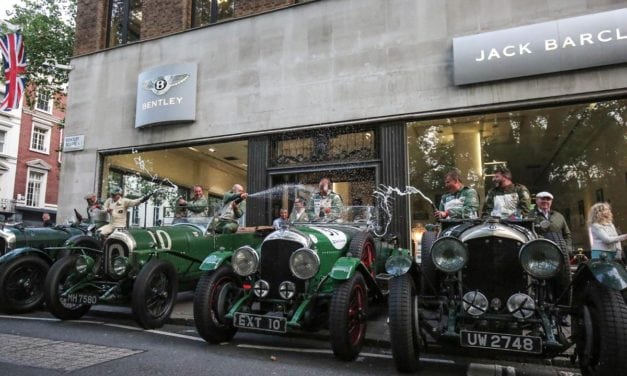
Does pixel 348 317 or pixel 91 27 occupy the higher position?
pixel 91 27

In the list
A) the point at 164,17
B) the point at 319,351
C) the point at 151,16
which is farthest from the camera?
the point at 151,16

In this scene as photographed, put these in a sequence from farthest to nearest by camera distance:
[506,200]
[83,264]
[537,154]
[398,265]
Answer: [537,154] → [83,264] → [506,200] → [398,265]

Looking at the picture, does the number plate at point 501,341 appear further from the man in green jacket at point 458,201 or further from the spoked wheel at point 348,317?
the man in green jacket at point 458,201

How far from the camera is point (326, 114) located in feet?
32.7

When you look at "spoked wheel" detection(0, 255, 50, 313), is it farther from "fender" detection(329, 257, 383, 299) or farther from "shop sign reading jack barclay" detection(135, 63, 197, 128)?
"shop sign reading jack barclay" detection(135, 63, 197, 128)

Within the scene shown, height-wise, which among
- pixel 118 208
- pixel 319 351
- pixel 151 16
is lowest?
pixel 319 351

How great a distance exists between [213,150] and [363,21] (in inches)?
197

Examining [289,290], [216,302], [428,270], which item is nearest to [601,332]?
[428,270]

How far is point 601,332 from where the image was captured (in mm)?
3398

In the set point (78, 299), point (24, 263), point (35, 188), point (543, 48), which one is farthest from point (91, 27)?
point (35, 188)

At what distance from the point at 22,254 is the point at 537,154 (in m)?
9.82

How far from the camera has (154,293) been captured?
5.92 meters

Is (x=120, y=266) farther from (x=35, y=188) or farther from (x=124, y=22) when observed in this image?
(x=35, y=188)

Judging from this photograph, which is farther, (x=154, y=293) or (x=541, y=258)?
(x=154, y=293)
